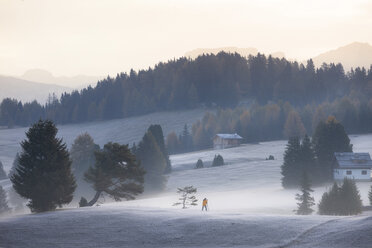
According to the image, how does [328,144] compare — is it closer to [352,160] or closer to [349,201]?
[352,160]

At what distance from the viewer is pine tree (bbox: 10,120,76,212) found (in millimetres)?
46625

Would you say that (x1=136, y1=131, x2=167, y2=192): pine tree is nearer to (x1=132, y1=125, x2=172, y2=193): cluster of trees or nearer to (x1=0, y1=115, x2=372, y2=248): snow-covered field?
(x1=132, y1=125, x2=172, y2=193): cluster of trees

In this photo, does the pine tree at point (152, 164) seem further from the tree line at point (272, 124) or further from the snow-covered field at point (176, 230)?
the tree line at point (272, 124)

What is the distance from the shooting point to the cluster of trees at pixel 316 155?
88062mm

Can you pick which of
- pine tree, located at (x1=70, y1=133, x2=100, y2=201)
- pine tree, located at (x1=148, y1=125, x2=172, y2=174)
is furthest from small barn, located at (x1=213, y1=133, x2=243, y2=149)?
pine tree, located at (x1=70, y1=133, x2=100, y2=201)

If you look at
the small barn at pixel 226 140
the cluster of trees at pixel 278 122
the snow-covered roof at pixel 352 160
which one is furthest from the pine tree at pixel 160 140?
the cluster of trees at pixel 278 122

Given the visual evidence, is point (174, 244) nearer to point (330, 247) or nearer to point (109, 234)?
point (109, 234)

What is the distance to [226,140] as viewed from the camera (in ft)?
531

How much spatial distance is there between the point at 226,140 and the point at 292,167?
73512 mm

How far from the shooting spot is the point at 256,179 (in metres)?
95.8

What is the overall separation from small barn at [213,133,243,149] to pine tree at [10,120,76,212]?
114 m

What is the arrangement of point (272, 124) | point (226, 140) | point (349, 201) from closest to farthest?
point (349, 201)
point (226, 140)
point (272, 124)

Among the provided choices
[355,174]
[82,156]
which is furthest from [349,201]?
[82,156]

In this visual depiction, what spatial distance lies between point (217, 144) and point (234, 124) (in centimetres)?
1697
